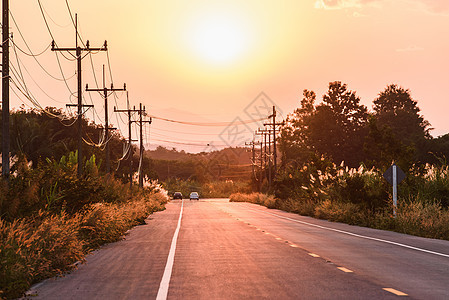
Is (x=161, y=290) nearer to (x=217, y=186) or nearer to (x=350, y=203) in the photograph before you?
(x=350, y=203)

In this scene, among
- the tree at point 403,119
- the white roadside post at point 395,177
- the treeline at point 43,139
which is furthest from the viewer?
the tree at point 403,119

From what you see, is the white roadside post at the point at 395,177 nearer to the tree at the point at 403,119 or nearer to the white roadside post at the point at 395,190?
the white roadside post at the point at 395,190

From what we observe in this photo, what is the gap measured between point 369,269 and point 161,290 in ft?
16.4

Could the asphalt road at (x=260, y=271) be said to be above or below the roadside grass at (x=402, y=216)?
below

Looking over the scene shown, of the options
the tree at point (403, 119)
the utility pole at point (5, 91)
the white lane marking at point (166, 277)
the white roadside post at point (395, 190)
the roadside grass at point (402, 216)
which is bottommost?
the white lane marking at point (166, 277)

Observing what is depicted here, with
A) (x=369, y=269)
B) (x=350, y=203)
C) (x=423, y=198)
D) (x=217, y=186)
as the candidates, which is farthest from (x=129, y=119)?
(x=217, y=186)

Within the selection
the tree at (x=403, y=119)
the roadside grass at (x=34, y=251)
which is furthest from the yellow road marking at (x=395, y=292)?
the tree at (x=403, y=119)

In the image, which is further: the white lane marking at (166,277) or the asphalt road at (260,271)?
the asphalt road at (260,271)

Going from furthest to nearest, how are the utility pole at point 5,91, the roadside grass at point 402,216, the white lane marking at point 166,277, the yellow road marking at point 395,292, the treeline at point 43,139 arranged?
the treeline at point 43,139
the roadside grass at point 402,216
the utility pole at point 5,91
the white lane marking at point 166,277
the yellow road marking at point 395,292

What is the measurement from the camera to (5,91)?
62.5ft

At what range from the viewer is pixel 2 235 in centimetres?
1219

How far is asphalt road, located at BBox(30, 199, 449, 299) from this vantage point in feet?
33.0

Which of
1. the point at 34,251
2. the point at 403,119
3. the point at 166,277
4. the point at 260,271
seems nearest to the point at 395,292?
the point at 260,271

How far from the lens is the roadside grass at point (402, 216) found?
23.4 m
